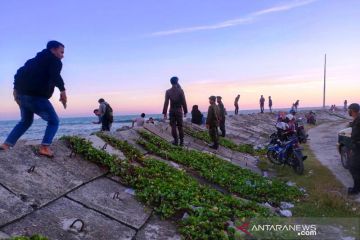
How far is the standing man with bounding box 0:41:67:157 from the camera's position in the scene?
21.3ft

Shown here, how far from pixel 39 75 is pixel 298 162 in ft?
26.4

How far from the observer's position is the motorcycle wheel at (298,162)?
36.5 feet

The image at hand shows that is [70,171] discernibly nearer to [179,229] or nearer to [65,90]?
[65,90]

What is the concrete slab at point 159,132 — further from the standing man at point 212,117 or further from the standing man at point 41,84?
the standing man at point 41,84

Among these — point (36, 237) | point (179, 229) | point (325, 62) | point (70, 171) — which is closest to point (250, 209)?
point (179, 229)

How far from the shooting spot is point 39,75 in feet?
21.3

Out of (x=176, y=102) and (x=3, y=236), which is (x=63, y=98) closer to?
(x=3, y=236)

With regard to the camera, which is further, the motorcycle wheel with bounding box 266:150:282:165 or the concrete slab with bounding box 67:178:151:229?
the motorcycle wheel with bounding box 266:150:282:165

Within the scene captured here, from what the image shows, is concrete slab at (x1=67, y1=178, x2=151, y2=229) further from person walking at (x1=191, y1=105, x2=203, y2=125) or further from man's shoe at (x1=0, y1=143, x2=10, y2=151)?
person walking at (x1=191, y1=105, x2=203, y2=125)

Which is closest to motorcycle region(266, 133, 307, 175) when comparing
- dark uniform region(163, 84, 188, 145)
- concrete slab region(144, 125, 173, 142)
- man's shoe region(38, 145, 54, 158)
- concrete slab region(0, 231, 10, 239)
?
dark uniform region(163, 84, 188, 145)

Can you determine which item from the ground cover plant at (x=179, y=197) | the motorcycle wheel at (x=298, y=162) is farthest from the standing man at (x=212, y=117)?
the ground cover plant at (x=179, y=197)

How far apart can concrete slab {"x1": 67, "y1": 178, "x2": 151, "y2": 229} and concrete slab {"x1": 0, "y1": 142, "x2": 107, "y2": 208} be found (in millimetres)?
230

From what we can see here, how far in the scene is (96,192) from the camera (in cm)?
654

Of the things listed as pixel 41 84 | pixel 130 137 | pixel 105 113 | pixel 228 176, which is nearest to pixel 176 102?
pixel 130 137
